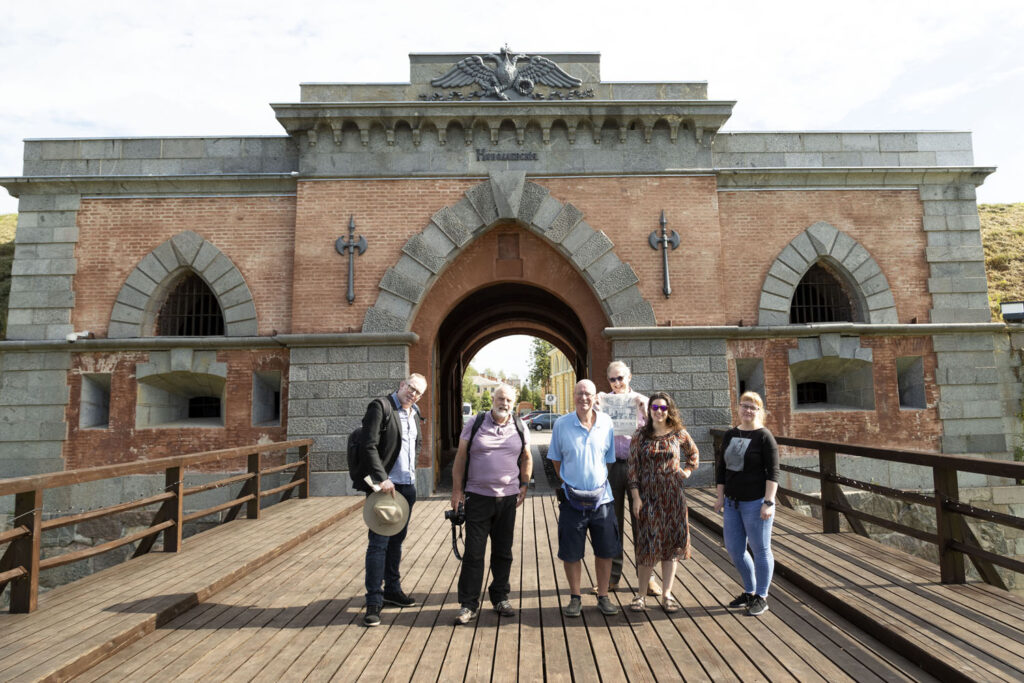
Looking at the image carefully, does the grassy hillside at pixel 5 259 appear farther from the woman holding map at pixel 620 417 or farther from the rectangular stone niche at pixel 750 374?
the rectangular stone niche at pixel 750 374

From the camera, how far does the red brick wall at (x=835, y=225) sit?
10.6 meters

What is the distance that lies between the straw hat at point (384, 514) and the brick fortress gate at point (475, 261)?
582cm

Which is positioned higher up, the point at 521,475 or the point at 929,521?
the point at 521,475

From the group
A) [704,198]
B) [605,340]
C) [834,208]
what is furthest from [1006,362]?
[605,340]

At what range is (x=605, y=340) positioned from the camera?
1044 centimetres

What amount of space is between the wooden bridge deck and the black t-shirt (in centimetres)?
83

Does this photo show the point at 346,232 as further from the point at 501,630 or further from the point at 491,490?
the point at 501,630

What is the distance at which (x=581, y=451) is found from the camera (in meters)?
4.25

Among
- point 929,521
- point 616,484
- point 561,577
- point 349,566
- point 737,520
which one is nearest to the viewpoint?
point 737,520

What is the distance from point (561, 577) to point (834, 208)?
8.51 m

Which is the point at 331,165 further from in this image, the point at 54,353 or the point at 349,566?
the point at 349,566

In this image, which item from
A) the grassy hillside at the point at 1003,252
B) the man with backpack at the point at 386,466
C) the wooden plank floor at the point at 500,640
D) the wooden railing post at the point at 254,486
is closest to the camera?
the wooden plank floor at the point at 500,640

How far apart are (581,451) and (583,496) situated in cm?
29

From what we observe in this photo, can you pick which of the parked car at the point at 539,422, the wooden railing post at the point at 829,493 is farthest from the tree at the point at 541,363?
the wooden railing post at the point at 829,493
